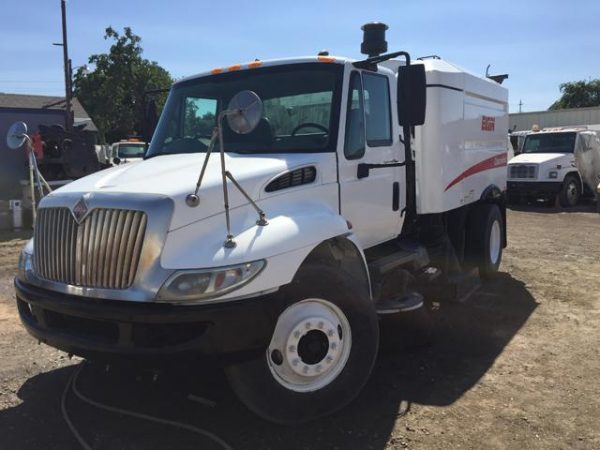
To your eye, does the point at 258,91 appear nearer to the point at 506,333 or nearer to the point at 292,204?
the point at 292,204

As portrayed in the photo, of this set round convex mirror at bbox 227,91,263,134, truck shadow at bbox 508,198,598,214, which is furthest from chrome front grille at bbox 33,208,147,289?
truck shadow at bbox 508,198,598,214

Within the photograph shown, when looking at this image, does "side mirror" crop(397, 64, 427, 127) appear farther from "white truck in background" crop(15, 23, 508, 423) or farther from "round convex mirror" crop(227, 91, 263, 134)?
"round convex mirror" crop(227, 91, 263, 134)

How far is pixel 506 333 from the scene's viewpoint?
17.9ft

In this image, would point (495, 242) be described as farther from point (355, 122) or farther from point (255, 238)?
point (255, 238)

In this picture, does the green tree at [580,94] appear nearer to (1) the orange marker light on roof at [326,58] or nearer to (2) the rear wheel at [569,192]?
(2) the rear wheel at [569,192]

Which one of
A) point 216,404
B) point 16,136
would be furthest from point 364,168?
point 16,136

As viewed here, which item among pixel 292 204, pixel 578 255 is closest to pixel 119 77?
pixel 578 255

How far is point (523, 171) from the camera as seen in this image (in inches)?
674

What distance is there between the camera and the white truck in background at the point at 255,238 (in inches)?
122

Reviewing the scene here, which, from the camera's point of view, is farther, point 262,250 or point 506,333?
point 506,333

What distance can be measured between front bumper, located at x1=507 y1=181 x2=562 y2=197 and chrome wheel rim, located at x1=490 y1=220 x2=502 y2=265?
9914 millimetres

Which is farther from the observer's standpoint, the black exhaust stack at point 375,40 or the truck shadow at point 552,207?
the truck shadow at point 552,207

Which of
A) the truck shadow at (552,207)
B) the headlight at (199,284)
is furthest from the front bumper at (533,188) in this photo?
the headlight at (199,284)

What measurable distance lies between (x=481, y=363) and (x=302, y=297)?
212 centimetres
